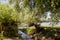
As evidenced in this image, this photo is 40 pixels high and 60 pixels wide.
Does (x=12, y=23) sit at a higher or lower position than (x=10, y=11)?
lower

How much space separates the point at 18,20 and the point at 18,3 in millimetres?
4093

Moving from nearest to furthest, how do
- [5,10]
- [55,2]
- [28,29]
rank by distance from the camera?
1. [55,2]
2. [5,10]
3. [28,29]

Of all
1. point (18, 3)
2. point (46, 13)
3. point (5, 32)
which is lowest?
point (5, 32)

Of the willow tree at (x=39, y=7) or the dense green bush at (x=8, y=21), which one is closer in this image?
the willow tree at (x=39, y=7)

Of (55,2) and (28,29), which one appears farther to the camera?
(28,29)

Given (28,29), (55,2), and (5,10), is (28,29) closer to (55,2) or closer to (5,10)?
(5,10)

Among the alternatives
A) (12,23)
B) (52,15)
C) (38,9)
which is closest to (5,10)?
(12,23)

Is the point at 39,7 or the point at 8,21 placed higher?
the point at 39,7

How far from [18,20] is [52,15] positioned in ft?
19.1

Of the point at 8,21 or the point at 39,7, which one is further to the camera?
the point at 8,21

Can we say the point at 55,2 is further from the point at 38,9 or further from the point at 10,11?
the point at 10,11

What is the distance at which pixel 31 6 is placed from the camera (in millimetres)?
14547

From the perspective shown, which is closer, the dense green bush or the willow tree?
the willow tree

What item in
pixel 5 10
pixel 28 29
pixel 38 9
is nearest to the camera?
pixel 38 9
